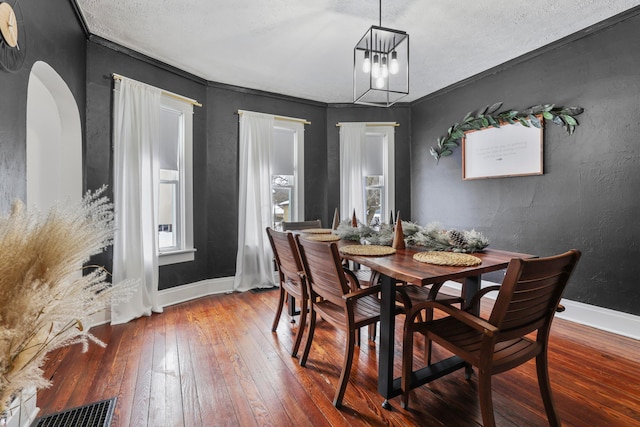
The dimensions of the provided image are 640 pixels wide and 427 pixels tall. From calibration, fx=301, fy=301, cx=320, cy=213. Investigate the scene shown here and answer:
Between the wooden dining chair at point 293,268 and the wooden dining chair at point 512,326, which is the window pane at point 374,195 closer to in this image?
the wooden dining chair at point 293,268

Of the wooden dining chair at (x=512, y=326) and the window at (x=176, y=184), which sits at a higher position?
the window at (x=176, y=184)

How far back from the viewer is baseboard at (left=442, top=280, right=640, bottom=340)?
251cm

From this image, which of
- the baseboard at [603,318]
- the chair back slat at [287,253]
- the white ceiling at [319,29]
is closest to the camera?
the chair back slat at [287,253]

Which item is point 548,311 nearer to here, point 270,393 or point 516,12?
point 270,393

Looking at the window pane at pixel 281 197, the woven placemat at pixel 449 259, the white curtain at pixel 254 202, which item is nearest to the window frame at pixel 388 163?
the window pane at pixel 281 197

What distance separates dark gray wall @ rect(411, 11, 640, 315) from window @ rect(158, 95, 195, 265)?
139 inches

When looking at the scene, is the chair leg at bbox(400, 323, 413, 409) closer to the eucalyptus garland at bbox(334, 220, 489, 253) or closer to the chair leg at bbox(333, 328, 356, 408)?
the chair leg at bbox(333, 328, 356, 408)

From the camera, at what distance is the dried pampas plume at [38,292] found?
0.67 m

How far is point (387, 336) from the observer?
1678 millimetres

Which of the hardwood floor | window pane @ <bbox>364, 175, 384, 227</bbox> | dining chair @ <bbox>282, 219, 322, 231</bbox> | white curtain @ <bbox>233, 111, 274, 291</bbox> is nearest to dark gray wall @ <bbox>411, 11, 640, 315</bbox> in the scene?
the hardwood floor

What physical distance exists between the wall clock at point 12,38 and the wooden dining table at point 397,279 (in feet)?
6.40

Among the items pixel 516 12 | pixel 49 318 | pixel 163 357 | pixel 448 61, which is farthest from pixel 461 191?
pixel 49 318

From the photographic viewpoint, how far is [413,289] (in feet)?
7.61

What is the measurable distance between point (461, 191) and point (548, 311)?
2690 mm
